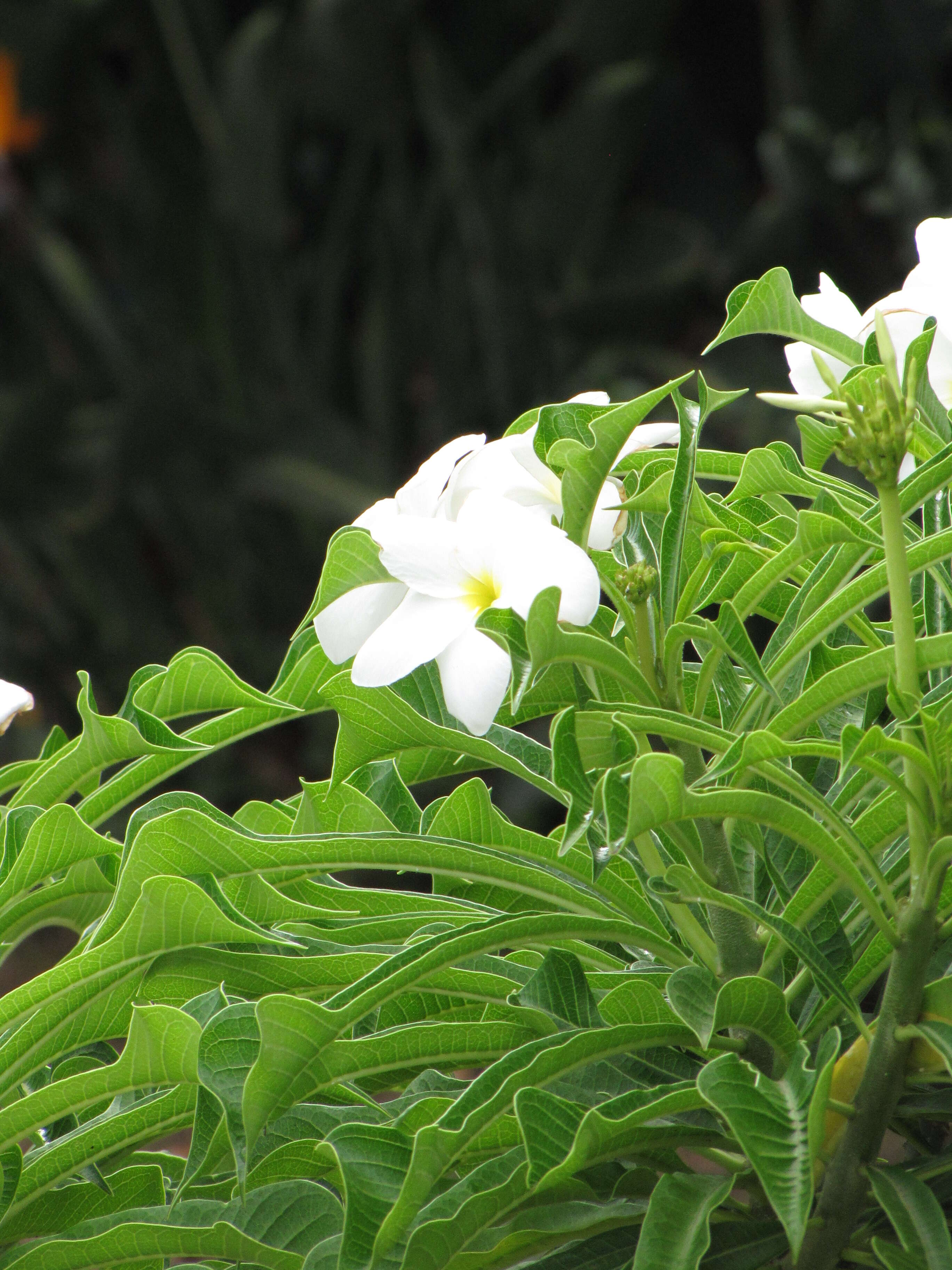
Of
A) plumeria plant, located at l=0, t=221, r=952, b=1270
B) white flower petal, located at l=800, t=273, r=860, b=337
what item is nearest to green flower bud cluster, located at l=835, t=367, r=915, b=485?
plumeria plant, located at l=0, t=221, r=952, b=1270

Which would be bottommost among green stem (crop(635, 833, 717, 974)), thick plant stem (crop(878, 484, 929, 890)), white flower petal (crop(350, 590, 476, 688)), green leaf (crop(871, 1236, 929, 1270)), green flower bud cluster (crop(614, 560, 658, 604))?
green leaf (crop(871, 1236, 929, 1270))

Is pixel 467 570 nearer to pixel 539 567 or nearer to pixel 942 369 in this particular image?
pixel 539 567

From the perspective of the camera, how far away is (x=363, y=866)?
30 centimetres

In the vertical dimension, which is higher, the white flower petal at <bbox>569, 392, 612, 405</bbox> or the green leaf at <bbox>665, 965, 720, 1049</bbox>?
the white flower petal at <bbox>569, 392, 612, 405</bbox>

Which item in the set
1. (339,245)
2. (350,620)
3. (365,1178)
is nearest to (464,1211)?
(365,1178)

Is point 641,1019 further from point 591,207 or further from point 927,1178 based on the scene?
point 591,207

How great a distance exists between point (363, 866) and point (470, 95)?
105 inches

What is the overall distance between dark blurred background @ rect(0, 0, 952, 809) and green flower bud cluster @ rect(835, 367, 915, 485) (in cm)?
204

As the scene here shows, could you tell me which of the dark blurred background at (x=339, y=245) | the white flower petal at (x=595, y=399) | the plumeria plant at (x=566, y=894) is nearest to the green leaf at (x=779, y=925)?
the plumeria plant at (x=566, y=894)

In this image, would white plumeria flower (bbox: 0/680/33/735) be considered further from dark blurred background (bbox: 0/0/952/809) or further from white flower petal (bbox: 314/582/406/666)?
dark blurred background (bbox: 0/0/952/809)

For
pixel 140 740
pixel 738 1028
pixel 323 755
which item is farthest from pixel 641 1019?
pixel 323 755

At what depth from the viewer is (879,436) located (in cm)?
25

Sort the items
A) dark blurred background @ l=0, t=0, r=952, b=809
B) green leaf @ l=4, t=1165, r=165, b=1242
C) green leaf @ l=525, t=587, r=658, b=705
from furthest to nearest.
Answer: dark blurred background @ l=0, t=0, r=952, b=809 < green leaf @ l=4, t=1165, r=165, b=1242 < green leaf @ l=525, t=587, r=658, b=705

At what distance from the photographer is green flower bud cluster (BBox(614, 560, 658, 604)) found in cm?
28
